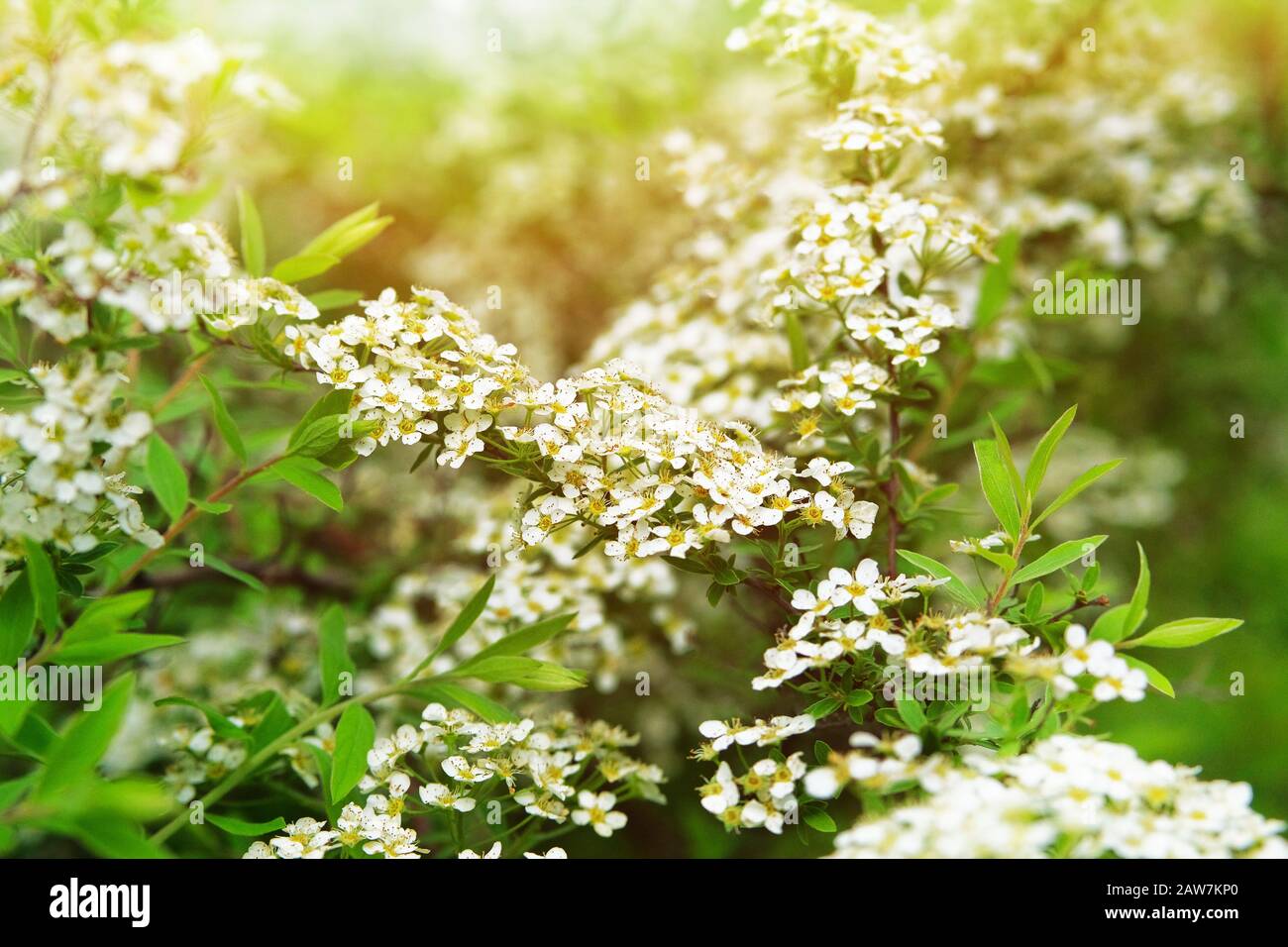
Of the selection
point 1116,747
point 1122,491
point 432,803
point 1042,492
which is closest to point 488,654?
point 432,803

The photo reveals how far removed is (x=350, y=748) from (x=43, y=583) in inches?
18.2

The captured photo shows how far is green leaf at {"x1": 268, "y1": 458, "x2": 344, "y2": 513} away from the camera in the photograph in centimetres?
148

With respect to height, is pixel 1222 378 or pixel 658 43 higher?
pixel 658 43

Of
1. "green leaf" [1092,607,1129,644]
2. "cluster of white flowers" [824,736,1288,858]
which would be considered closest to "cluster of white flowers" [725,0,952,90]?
"green leaf" [1092,607,1129,644]

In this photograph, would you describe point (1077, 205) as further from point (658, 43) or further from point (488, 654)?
point (488, 654)

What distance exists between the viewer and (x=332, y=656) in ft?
5.54

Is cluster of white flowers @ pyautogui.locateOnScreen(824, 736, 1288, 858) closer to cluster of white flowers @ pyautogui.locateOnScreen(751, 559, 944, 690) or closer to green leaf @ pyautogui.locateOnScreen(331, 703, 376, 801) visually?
cluster of white flowers @ pyautogui.locateOnScreen(751, 559, 944, 690)

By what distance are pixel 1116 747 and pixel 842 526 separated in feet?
1.45

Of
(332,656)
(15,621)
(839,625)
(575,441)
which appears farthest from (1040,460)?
(15,621)

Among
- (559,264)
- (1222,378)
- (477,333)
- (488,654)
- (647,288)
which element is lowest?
(488,654)

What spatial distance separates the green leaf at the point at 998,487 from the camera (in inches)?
57.5

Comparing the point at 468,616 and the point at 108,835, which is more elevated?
the point at 468,616

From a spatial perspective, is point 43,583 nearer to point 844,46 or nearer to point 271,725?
point 271,725

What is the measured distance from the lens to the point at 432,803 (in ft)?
4.83
